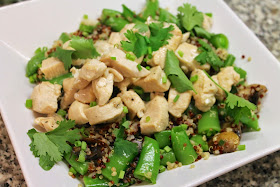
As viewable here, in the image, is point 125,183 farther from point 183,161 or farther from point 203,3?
point 203,3

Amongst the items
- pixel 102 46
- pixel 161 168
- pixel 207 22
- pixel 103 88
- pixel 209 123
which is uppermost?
pixel 207 22

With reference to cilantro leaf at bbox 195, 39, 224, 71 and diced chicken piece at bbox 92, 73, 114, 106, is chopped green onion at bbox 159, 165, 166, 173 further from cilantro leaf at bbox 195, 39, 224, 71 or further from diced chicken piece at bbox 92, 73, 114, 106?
cilantro leaf at bbox 195, 39, 224, 71

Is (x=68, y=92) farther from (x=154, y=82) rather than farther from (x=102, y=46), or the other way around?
(x=154, y=82)

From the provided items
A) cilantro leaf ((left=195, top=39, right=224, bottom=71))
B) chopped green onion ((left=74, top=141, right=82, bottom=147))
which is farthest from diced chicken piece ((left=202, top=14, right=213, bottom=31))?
chopped green onion ((left=74, top=141, right=82, bottom=147))

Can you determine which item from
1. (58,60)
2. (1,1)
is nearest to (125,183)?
(58,60)

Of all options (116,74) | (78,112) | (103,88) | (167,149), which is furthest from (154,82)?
(78,112)
